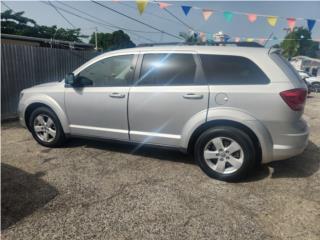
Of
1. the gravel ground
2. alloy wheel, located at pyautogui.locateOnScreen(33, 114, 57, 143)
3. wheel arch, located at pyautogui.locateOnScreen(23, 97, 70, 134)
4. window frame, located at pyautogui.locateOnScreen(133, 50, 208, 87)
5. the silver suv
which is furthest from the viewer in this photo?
alloy wheel, located at pyautogui.locateOnScreen(33, 114, 57, 143)

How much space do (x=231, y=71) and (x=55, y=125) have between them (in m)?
3.05

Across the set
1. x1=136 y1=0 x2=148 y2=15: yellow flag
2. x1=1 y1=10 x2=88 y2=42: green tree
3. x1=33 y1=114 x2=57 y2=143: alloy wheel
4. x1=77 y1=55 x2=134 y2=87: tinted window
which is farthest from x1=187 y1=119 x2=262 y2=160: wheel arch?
x1=1 y1=10 x2=88 y2=42: green tree

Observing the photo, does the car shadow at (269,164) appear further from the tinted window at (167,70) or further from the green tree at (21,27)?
the green tree at (21,27)

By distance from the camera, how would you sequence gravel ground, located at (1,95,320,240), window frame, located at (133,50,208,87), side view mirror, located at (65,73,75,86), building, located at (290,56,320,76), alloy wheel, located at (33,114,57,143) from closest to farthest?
1. gravel ground, located at (1,95,320,240)
2. window frame, located at (133,50,208,87)
3. side view mirror, located at (65,73,75,86)
4. alloy wheel, located at (33,114,57,143)
5. building, located at (290,56,320,76)

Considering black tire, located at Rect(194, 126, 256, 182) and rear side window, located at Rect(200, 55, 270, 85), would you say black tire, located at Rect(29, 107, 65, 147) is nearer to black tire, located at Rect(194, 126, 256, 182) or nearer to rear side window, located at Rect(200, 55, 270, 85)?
black tire, located at Rect(194, 126, 256, 182)

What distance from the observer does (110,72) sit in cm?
425

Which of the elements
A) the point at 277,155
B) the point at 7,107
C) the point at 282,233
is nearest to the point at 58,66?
the point at 7,107

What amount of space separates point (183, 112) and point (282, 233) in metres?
1.84

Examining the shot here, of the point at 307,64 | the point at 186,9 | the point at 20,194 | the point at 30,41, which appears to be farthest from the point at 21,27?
the point at 307,64

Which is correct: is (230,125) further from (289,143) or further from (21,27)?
(21,27)

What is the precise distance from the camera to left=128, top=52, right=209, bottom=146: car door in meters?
3.61

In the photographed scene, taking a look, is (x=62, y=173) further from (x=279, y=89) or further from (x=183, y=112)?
(x=279, y=89)

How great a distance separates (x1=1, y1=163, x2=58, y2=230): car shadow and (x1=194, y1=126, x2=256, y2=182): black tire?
Result: 192 cm

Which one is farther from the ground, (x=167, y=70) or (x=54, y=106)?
(x=167, y=70)
